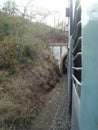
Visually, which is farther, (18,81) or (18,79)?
(18,79)

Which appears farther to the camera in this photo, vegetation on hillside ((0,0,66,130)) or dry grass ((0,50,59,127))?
vegetation on hillside ((0,0,66,130))

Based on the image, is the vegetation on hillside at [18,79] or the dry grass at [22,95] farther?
the vegetation on hillside at [18,79]

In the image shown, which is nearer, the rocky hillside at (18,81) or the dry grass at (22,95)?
the dry grass at (22,95)

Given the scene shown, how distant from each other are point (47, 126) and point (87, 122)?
6100 mm

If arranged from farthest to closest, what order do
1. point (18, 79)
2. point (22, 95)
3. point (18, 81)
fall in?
1. point (18, 79)
2. point (18, 81)
3. point (22, 95)

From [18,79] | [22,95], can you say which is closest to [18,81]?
[18,79]

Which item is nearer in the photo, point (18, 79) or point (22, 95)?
point (22, 95)

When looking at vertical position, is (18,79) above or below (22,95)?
above

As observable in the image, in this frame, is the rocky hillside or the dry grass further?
the rocky hillside

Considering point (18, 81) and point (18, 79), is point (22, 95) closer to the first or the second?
point (18, 81)

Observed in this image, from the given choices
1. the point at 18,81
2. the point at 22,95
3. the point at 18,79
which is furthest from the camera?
the point at 18,79

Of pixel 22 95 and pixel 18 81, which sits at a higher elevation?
pixel 18 81

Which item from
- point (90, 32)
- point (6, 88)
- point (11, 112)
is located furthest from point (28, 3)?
point (90, 32)

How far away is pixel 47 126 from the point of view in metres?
8.17
